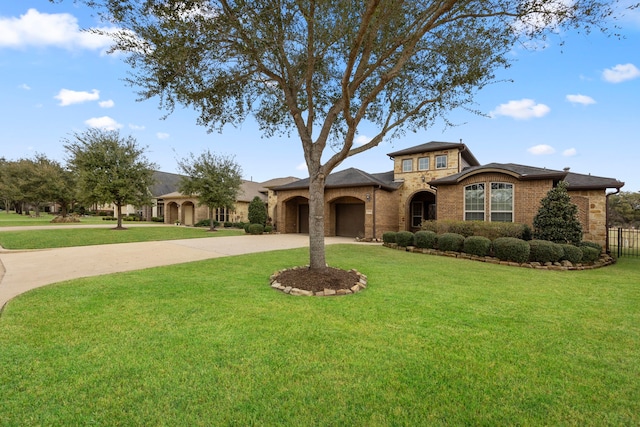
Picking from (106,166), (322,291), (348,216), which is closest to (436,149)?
(348,216)

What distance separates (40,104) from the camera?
11836 millimetres

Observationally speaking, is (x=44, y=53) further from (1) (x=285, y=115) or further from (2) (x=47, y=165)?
(2) (x=47, y=165)

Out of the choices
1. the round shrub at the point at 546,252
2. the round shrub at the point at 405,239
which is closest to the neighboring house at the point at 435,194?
the round shrub at the point at 405,239

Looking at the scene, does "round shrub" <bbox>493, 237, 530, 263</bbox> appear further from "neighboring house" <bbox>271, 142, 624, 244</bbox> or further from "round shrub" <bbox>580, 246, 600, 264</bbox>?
"neighboring house" <bbox>271, 142, 624, 244</bbox>

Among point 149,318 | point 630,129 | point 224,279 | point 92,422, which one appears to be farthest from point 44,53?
point 630,129

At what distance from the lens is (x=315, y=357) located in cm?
301

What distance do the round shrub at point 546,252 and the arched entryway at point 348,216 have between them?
1023 cm

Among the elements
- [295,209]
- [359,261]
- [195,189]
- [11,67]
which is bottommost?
[359,261]

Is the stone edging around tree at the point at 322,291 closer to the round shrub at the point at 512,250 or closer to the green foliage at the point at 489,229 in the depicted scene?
the round shrub at the point at 512,250

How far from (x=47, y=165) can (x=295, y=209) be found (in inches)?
1043

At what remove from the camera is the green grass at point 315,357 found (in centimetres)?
221

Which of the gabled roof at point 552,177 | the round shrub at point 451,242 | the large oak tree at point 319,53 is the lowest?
the round shrub at point 451,242

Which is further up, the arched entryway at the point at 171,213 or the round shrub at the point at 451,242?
the arched entryway at the point at 171,213

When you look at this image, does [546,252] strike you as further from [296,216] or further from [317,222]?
[296,216]
